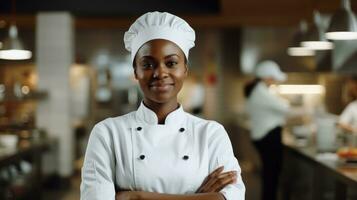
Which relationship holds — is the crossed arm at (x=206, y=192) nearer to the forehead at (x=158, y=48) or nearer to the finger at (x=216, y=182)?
the finger at (x=216, y=182)

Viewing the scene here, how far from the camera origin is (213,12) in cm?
749

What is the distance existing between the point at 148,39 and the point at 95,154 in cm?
39

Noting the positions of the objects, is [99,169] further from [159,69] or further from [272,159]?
[272,159]

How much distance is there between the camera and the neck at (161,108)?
1756 mm

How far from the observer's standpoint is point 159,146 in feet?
5.67

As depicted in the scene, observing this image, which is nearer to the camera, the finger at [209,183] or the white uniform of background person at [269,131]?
the finger at [209,183]

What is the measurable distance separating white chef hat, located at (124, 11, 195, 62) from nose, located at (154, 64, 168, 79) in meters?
0.09

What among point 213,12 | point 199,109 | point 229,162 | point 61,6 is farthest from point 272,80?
point 199,109

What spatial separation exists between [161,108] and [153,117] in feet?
0.13

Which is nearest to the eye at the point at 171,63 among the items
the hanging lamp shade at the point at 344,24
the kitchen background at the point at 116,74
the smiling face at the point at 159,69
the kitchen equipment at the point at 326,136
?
the smiling face at the point at 159,69

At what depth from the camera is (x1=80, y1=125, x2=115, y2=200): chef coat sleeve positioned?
1.67m

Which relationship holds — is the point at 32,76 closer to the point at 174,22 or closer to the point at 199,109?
the point at 199,109

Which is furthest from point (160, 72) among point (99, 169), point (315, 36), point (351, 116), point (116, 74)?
point (116, 74)

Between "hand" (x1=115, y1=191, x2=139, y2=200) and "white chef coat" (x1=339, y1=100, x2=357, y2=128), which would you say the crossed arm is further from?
"white chef coat" (x1=339, y1=100, x2=357, y2=128)
